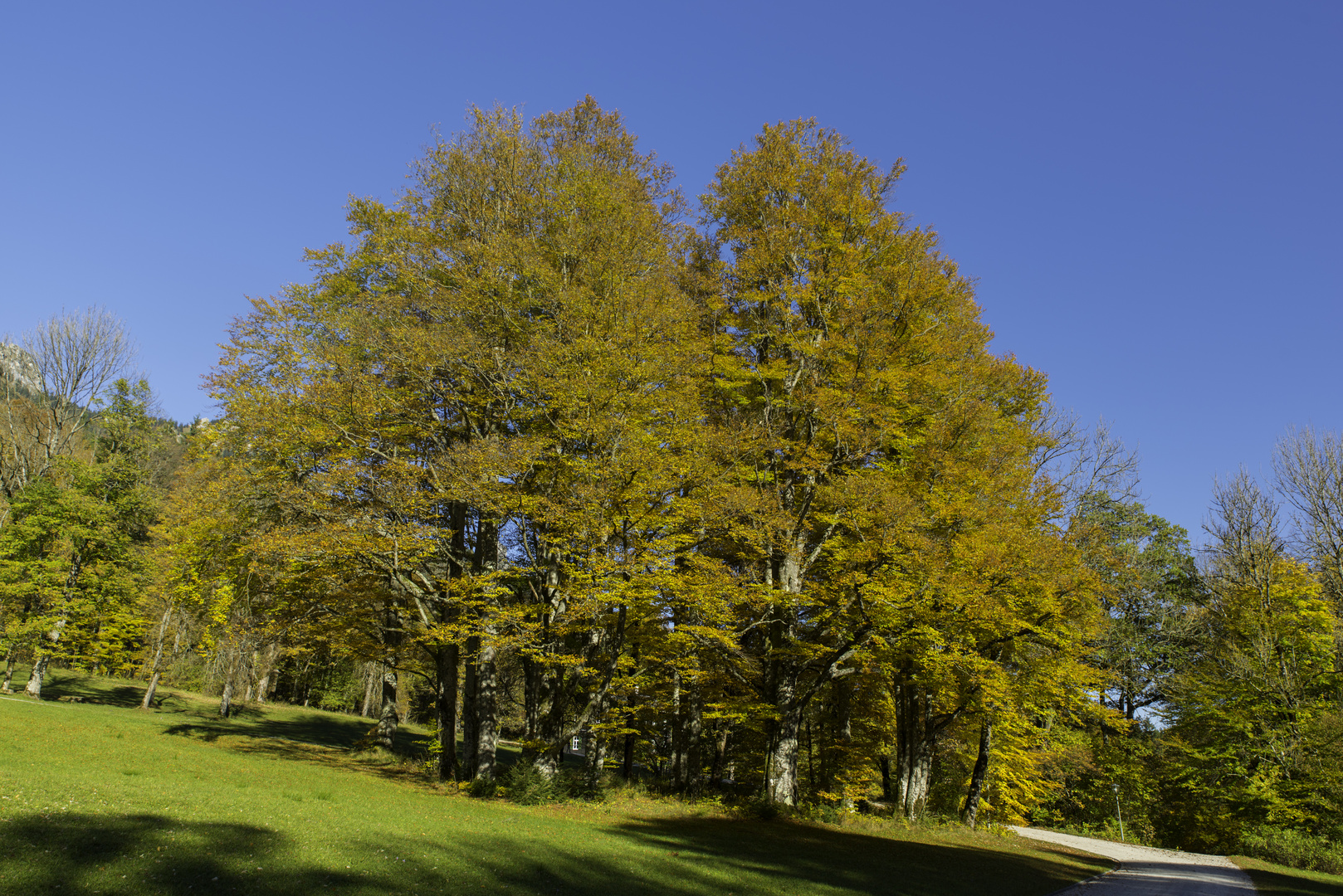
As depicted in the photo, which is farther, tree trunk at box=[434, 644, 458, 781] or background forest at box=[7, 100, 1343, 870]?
tree trunk at box=[434, 644, 458, 781]

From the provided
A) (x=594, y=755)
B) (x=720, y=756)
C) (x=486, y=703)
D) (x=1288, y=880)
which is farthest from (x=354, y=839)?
(x=1288, y=880)

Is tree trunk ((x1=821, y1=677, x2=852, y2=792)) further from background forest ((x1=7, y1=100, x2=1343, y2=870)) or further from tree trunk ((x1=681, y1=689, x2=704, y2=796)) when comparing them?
tree trunk ((x1=681, y1=689, x2=704, y2=796))

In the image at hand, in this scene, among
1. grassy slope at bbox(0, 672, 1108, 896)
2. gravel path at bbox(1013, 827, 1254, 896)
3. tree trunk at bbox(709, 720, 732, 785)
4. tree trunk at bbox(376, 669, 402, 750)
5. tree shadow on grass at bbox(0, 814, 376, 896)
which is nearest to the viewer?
tree shadow on grass at bbox(0, 814, 376, 896)

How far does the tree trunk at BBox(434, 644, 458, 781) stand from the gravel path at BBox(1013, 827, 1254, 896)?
1665cm

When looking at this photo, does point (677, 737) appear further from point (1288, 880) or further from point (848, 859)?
point (1288, 880)

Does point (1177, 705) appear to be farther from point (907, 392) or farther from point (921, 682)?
point (907, 392)

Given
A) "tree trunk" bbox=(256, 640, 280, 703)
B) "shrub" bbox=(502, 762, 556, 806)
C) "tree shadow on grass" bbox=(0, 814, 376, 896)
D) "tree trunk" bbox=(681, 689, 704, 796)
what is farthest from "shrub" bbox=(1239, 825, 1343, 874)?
"tree trunk" bbox=(256, 640, 280, 703)

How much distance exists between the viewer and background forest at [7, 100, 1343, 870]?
1842 cm

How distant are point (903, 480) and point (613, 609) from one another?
10.0m

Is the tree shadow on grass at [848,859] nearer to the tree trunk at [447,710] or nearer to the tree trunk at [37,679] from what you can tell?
the tree trunk at [447,710]

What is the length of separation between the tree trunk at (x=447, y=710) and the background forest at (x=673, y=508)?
0.58 feet

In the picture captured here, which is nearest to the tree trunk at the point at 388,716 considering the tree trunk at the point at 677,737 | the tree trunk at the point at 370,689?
the tree trunk at the point at 677,737

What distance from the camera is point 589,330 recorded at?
1927 cm

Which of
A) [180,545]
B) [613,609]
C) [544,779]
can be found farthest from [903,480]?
[180,545]
